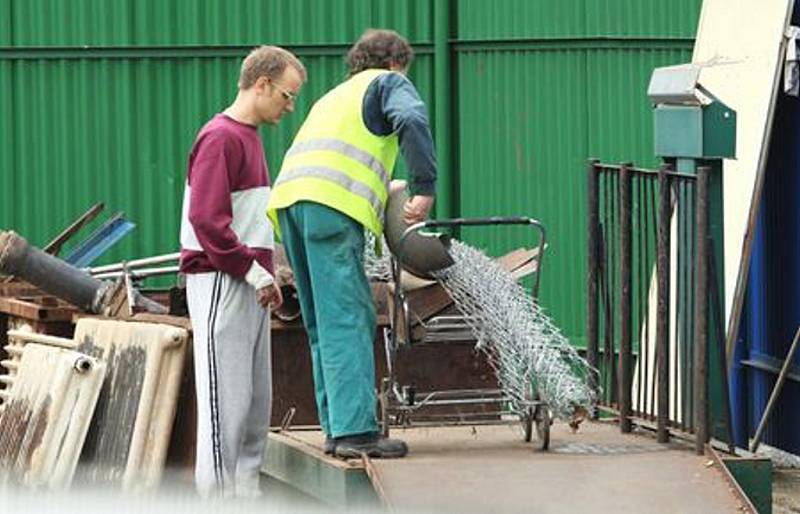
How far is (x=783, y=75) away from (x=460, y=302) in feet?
7.83

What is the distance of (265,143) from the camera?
13078 mm

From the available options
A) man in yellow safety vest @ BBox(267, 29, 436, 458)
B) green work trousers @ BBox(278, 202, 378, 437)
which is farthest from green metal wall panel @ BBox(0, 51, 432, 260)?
green work trousers @ BBox(278, 202, 378, 437)

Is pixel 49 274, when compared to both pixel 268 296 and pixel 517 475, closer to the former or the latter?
pixel 268 296

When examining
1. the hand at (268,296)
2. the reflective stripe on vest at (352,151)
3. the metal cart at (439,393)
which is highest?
the reflective stripe on vest at (352,151)

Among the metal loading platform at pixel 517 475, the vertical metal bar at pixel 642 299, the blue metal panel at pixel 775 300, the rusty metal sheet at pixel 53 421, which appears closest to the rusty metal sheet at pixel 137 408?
the rusty metal sheet at pixel 53 421

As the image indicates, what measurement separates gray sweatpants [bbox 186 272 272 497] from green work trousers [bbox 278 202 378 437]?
1.27 feet

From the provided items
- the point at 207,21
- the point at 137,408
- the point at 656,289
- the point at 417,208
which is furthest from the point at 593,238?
the point at 207,21

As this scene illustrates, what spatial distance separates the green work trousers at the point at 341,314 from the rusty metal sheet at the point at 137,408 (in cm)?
132

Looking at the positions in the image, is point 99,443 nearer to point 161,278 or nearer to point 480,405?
point 480,405

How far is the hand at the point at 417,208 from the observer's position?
26.1 ft

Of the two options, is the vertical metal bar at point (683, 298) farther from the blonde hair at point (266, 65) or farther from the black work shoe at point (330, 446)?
the blonde hair at point (266, 65)

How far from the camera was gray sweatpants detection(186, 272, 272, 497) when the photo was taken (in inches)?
330

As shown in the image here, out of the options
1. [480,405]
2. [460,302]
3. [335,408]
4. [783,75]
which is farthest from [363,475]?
[783,75]

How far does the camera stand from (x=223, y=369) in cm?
837
